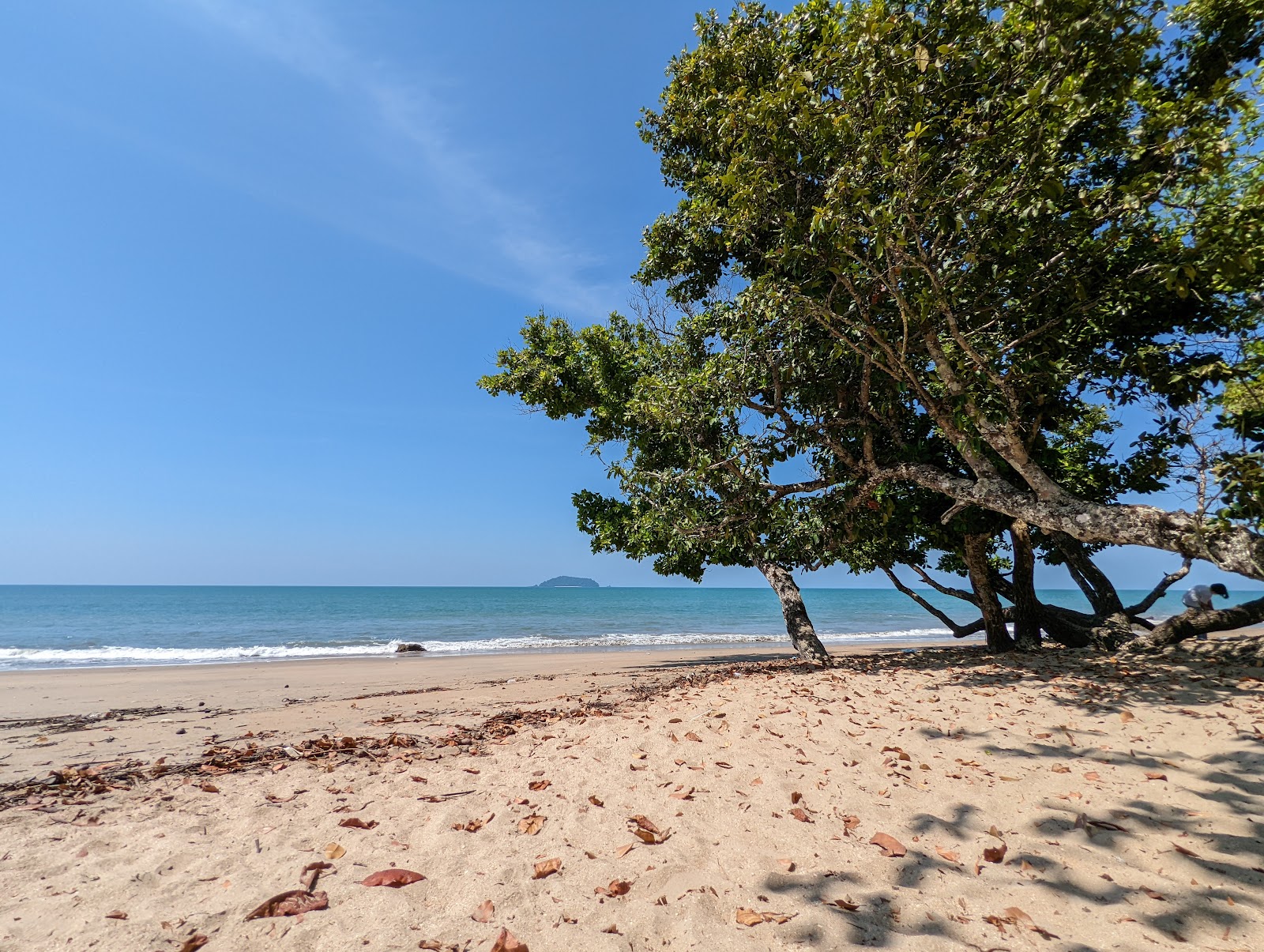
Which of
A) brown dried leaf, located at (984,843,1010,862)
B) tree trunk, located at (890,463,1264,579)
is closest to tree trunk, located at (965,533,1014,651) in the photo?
tree trunk, located at (890,463,1264,579)

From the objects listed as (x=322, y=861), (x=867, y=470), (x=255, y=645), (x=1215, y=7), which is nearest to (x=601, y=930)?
(x=322, y=861)

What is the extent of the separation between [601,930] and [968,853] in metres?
2.19

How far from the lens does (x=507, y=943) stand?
261 cm

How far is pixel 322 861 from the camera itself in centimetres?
322

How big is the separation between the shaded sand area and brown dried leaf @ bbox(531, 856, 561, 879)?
1 centimetres

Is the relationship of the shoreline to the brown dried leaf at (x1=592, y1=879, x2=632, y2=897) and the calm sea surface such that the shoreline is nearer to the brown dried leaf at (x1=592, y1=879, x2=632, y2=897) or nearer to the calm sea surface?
the calm sea surface

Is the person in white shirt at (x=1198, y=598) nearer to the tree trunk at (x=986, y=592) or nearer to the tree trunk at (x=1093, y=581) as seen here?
the tree trunk at (x=1093, y=581)

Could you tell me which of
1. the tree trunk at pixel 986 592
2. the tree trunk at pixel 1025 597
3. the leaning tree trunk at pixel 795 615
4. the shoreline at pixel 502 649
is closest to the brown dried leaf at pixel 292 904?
the leaning tree trunk at pixel 795 615

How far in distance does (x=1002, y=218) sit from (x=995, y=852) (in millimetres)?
6874

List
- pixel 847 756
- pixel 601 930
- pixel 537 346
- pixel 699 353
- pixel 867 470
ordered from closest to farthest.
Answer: pixel 601 930 → pixel 847 756 → pixel 867 470 → pixel 699 353 → pixel 537 346

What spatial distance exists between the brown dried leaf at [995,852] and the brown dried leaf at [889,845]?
437 millimetres

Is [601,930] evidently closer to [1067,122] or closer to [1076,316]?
[1067,122]

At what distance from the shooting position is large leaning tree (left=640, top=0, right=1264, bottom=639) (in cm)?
593

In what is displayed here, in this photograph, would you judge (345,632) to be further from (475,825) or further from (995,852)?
(995,852)
